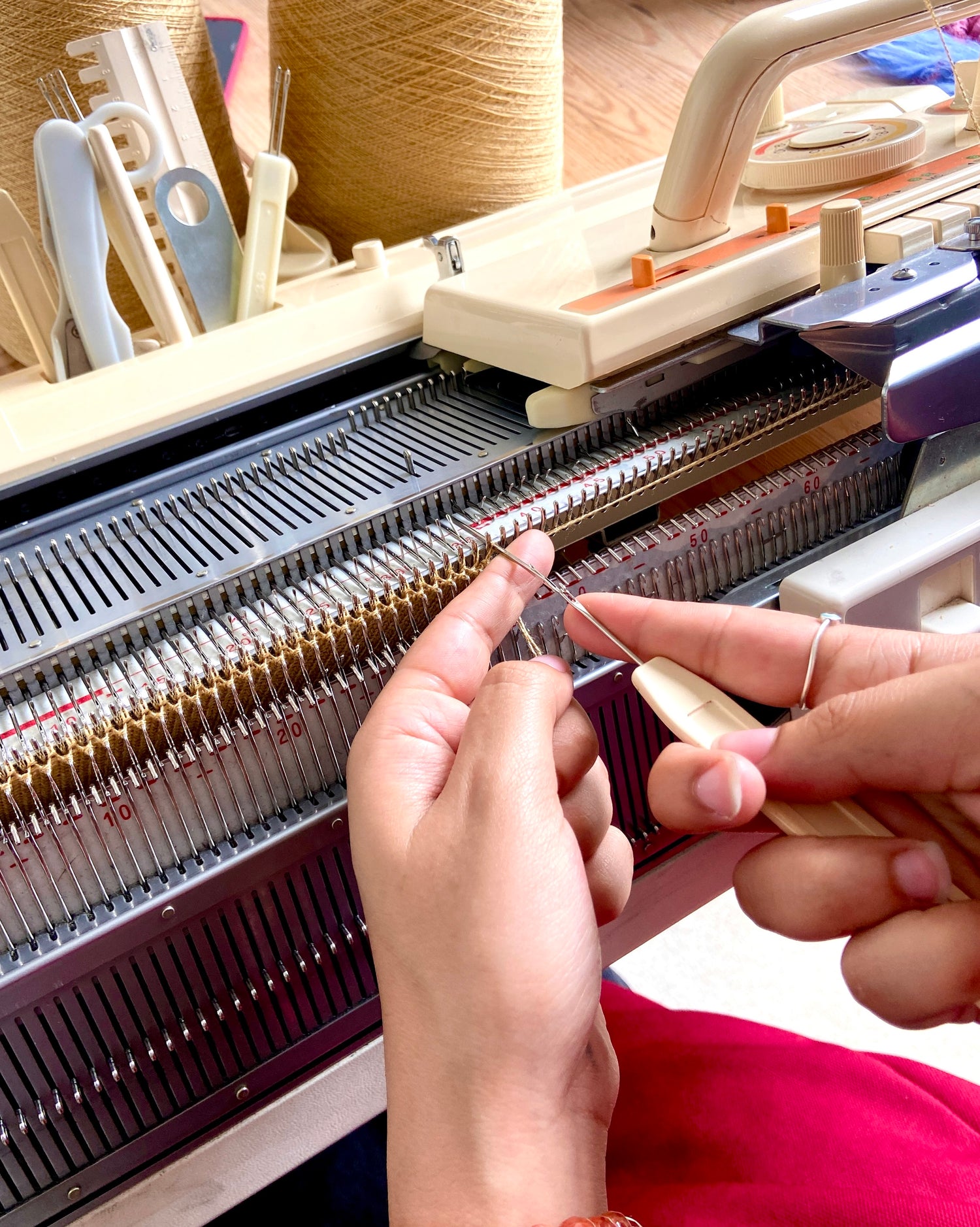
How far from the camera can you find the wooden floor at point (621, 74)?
1851 millimetres

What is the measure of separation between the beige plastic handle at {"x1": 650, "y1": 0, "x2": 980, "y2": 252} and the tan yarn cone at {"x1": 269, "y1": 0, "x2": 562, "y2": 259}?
41cm

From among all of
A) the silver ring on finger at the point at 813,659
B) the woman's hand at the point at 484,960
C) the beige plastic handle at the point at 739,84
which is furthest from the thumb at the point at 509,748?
the beige plastic handle at the point at 739,84

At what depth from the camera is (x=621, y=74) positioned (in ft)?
6.40

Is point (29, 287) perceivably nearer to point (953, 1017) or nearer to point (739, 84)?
point (739, 84)

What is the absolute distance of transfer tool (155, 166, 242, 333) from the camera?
95 cm

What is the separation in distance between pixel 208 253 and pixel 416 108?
358 mm

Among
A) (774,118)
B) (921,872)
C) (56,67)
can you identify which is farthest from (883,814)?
(56,67)

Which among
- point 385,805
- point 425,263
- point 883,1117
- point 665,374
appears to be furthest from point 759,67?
point 883,1117

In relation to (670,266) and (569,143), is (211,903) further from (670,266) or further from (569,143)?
(569,143)

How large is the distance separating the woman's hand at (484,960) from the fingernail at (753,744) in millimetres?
90

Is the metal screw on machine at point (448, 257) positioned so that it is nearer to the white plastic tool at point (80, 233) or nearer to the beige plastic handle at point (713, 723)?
the white plastic tool at point (80, 233)

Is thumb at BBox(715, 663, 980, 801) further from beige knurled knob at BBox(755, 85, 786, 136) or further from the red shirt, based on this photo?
beige knurled knob at BBox(755, 85, 786, 136)

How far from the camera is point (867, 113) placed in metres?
1.11

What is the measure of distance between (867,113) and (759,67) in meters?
0.39
